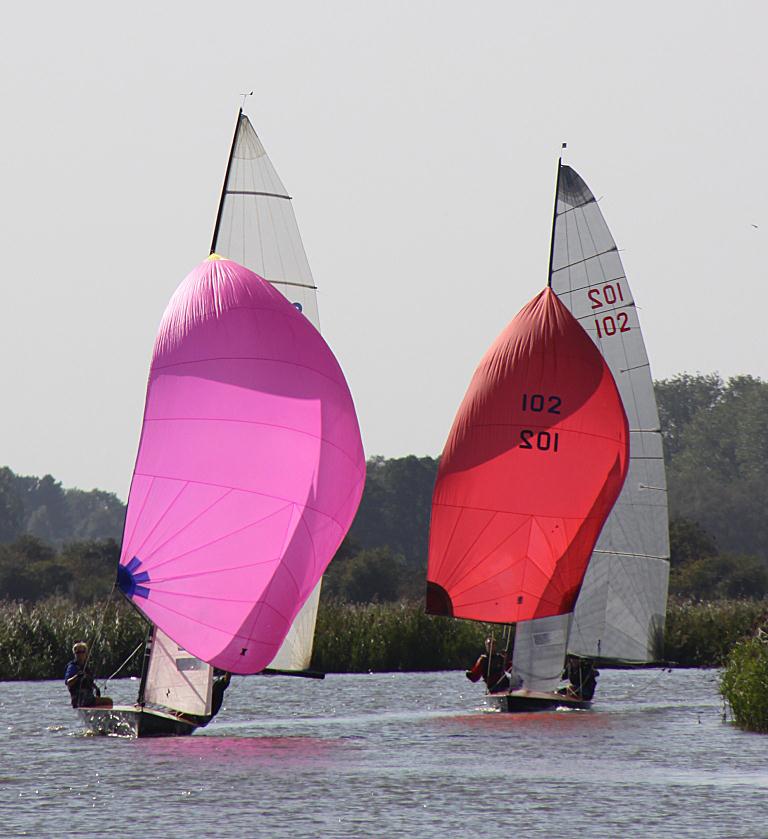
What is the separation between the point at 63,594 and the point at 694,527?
70.4 feet

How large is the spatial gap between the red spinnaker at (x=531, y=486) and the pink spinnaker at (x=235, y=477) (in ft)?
16.8

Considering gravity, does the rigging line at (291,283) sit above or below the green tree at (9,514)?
below

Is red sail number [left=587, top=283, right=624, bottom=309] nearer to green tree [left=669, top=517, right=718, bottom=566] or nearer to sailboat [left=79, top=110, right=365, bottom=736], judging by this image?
sailboat [left=79, top=110, right=365, bottom=736]

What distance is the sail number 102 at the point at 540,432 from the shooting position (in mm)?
30875

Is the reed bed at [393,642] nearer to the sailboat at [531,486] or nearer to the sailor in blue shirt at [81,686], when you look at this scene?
the sailboat at [531,486]

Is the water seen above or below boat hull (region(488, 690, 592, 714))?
below

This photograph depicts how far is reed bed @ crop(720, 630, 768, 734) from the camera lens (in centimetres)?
2698

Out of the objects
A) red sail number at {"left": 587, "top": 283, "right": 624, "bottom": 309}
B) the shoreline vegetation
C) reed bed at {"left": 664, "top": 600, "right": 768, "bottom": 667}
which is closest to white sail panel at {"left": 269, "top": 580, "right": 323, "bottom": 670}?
red sail number at {"left": 587, "top": 283, "right": 624, "bottom": 309}

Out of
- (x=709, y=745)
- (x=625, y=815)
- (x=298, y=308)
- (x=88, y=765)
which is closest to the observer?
(x=625, y=815)

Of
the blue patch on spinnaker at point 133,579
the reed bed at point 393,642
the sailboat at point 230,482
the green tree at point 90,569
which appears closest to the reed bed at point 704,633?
the reed bed at point 393,642

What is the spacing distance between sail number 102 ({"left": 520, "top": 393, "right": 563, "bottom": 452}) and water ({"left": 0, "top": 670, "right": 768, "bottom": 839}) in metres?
4.52

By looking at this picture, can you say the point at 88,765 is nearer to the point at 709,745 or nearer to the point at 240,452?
the point at 240,452

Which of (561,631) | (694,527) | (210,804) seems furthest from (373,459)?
(210,804)

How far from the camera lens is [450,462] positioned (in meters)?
31.4
